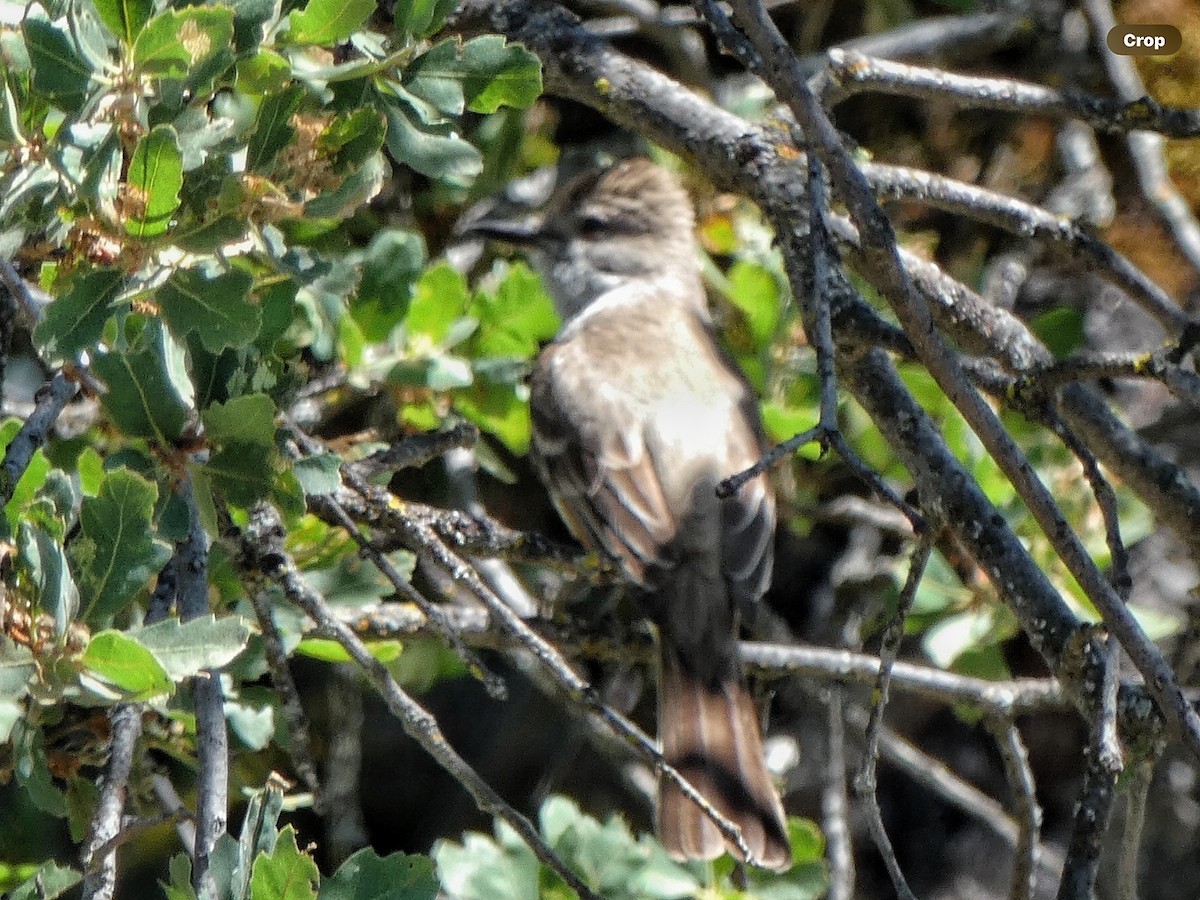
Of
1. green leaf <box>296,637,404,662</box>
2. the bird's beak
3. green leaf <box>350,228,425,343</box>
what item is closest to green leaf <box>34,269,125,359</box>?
green leaf <box>296,637,404,662</box>

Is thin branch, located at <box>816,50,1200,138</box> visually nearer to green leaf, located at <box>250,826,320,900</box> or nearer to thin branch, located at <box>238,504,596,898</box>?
thin branch, located at <box>238,504,596,898</box>

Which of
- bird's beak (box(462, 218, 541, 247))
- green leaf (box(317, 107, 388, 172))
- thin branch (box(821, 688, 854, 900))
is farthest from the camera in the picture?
bird's beak (box(462, 218, 541, 247))

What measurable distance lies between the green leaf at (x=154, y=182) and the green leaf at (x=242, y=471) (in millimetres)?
292

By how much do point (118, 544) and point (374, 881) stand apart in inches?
19.1

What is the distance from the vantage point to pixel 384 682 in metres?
2.00

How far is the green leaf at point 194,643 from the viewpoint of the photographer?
163cm

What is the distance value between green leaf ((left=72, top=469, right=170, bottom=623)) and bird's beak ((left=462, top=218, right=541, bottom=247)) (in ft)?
8.02

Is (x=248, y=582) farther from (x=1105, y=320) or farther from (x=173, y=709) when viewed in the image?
(x=1105, y=320)

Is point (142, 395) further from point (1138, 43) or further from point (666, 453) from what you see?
point (1138, 43)

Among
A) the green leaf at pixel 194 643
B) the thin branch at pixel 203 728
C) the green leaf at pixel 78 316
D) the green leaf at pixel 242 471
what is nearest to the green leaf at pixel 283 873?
the thin branch at pixel 203 728

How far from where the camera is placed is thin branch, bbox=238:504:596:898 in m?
1.91

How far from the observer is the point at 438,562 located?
6.87ft

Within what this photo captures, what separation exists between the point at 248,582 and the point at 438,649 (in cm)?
128

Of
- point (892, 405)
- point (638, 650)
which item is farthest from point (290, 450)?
point (638, 650)
